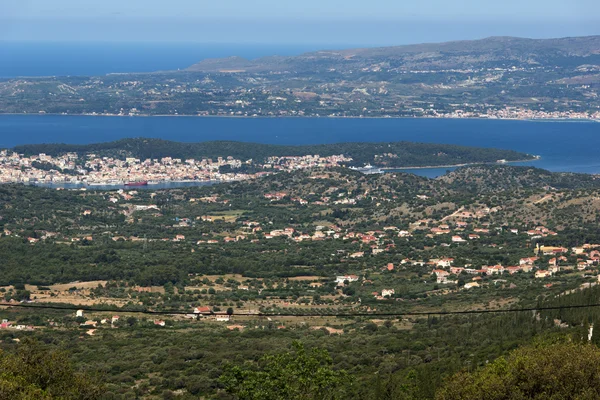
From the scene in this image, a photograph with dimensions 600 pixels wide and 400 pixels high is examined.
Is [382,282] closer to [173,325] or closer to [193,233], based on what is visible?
[173,325]

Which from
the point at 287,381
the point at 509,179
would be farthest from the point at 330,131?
the point at 287,381

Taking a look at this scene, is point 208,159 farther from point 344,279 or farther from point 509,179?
point 344,279

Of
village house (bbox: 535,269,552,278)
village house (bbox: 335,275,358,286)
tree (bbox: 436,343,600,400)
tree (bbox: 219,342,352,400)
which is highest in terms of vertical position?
tree (bbox: 436,343,600,400)

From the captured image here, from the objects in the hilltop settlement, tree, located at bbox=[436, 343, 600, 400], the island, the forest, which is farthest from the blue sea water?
tree, located at bbox=[436, 343, 600, 400]

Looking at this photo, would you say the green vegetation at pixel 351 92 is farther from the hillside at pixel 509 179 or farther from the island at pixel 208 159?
the hillside at pixel 509 179

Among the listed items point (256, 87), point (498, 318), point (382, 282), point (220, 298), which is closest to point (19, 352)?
point (498, 318)

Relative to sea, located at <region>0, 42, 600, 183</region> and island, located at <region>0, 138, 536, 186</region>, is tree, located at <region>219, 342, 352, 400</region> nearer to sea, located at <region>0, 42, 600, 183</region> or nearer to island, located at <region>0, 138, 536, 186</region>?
island, located at <region>0, 138, 536, 186</region>
